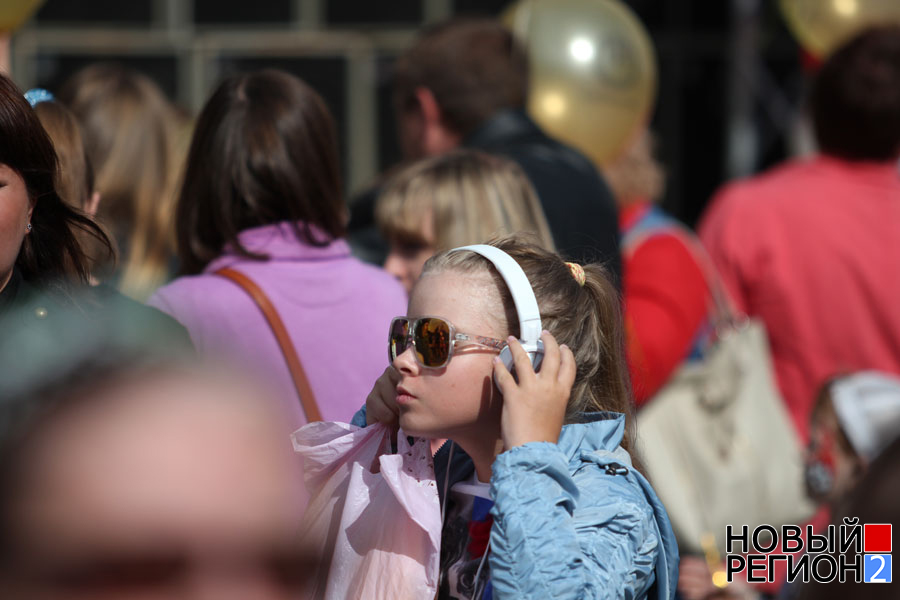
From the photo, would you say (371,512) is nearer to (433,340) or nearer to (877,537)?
(433,340)

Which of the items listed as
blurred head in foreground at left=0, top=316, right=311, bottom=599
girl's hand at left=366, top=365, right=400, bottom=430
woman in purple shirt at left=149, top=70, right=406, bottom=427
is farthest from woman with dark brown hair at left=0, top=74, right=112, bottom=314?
blurred head in foreground at left=0, top=316, right=311, bottom=599

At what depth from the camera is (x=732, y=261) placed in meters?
3.63

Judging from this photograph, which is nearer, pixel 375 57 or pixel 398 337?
pixel 398 337

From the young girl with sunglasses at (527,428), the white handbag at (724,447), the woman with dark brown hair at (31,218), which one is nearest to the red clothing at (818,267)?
the white handbag at (724,447)

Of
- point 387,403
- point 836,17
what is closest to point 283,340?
point 387,403

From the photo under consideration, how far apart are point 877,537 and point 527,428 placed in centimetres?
67

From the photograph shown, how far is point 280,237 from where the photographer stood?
2.32 meters

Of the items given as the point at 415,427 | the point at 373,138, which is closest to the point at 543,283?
the point at 415,427

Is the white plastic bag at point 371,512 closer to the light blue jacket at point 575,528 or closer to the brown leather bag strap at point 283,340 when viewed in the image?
the light blue jacket at point 575,528

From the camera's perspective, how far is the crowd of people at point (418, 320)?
71 cm

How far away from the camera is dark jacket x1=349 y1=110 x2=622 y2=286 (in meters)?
2.80

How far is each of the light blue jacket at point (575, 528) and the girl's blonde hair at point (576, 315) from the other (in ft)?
0.42

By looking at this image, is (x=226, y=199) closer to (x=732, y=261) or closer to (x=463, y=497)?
(x=463, y=497)

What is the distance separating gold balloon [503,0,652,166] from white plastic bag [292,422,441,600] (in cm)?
222
